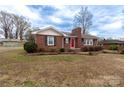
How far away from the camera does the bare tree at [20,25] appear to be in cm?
4831

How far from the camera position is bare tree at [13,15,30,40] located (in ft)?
159

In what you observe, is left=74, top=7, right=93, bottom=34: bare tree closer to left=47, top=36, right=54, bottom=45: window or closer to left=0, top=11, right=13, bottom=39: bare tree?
left=47, top=36, right=54, bottom=45: window

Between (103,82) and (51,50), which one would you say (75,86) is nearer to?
(103,82)

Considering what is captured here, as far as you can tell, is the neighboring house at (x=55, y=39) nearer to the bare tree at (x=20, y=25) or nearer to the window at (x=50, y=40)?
the window at (x=50, y=40)

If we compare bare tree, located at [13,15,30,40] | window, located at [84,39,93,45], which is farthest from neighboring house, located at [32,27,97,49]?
bare tree, located at [13,15,30,40]

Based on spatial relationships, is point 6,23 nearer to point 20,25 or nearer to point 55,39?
point 20,25

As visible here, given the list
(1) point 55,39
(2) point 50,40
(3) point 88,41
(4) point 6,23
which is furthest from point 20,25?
(2) point 50,40

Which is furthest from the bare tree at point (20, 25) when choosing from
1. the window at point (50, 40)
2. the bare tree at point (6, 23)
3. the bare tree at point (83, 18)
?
the window at point (50, 40)

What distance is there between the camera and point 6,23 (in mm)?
49750

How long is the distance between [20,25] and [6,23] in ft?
16.9

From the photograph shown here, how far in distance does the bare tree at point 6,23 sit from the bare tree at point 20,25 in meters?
2.11

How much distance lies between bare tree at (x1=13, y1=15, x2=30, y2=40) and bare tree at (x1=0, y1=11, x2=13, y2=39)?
211 cm

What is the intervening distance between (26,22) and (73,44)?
100 feet
